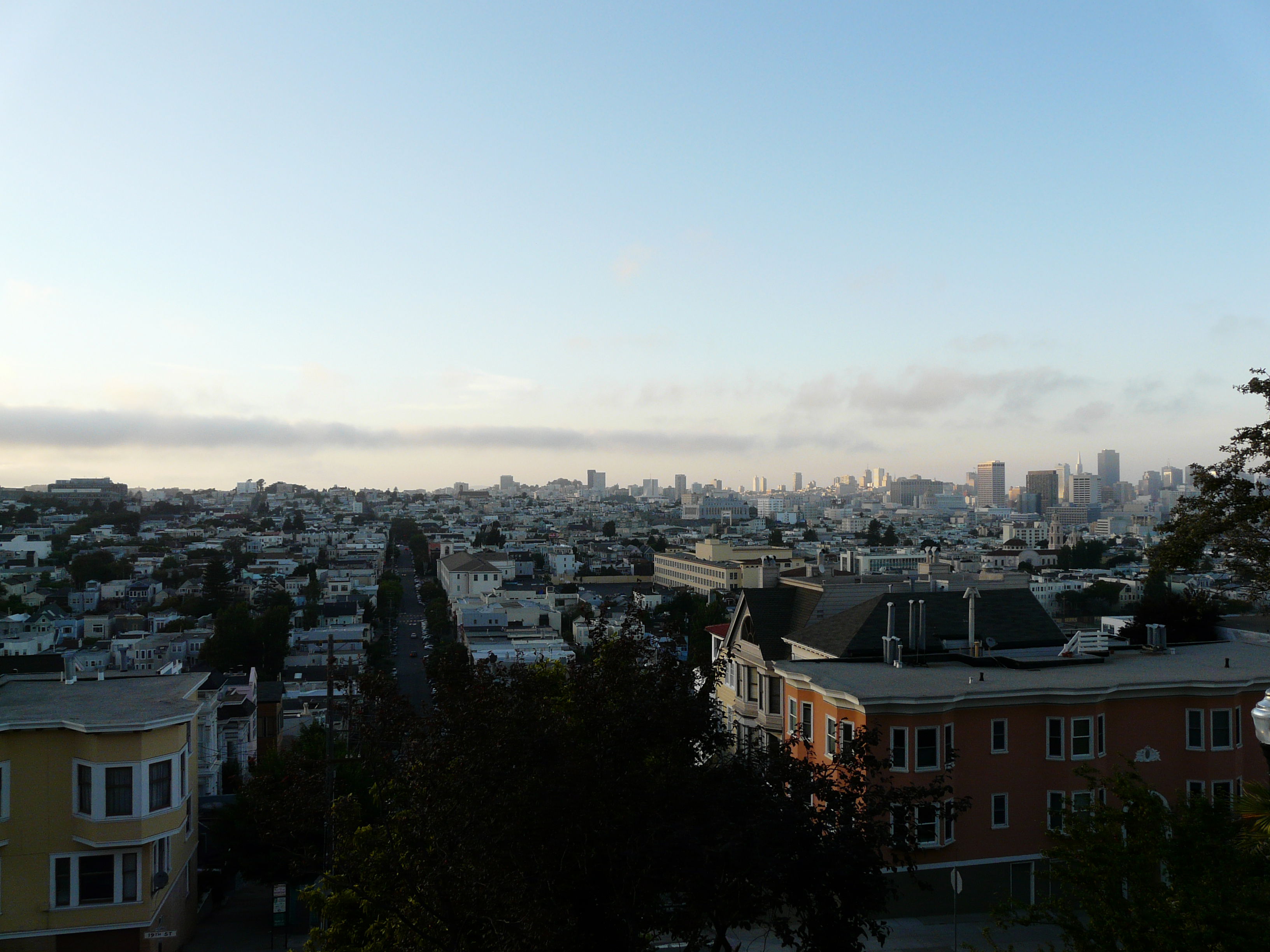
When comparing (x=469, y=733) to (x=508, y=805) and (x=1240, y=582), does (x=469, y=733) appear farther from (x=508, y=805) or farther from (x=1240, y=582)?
(x=1240, y=582)

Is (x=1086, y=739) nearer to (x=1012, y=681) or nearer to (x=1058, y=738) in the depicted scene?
(x=1058, y=738)

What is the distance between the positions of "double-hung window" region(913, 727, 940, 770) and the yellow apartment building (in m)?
12.1

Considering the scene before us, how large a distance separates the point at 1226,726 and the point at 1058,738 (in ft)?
10.8

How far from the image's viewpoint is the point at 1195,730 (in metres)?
17.7

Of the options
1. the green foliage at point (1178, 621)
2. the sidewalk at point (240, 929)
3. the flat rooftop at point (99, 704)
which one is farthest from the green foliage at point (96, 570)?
the green foliage at point (1178, 621)

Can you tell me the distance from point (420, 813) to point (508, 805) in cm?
109

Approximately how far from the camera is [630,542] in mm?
177375

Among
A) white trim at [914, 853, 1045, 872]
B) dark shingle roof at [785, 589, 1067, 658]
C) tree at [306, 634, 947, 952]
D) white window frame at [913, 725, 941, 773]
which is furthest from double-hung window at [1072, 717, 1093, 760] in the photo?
tree at [306, 634, 947, 952]

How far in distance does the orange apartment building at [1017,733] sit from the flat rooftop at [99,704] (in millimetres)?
9576

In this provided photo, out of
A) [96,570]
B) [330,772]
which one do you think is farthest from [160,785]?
[96,570]

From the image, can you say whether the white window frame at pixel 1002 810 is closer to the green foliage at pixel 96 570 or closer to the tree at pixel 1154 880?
the tree at pixel 1154 880

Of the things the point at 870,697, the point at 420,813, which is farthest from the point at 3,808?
the point at 870,697

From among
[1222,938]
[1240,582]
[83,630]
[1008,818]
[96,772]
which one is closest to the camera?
Answer: [1222,938]

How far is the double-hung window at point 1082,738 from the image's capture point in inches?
674
